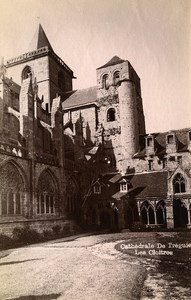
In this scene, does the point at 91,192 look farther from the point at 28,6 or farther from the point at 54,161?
the point at 28,6

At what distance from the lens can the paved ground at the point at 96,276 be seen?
6379mm

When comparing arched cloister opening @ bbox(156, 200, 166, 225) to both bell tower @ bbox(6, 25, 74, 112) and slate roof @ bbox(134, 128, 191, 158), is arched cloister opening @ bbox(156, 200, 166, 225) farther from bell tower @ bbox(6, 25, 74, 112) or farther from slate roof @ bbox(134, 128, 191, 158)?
bell tower @ bbox(6, 25, 74, 112)

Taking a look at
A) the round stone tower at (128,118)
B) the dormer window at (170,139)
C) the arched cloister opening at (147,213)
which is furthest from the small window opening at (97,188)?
the dormer window at (170,139)

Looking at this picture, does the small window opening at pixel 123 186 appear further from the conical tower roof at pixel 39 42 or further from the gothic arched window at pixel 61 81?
the conical tower roof at pixel 39 42

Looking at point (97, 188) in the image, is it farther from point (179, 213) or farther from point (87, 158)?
point (179, 213)

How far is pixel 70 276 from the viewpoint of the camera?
7703mm

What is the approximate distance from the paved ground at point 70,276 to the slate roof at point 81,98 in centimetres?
2143

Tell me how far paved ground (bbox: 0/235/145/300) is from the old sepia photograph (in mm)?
29

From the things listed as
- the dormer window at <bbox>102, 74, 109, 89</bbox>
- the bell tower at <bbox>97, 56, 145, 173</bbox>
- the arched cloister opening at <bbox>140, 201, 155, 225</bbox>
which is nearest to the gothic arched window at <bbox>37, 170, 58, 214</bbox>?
the arched cloister opening at <bbox>140, 201, 155, 225</bbox>

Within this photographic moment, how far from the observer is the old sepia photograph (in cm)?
772

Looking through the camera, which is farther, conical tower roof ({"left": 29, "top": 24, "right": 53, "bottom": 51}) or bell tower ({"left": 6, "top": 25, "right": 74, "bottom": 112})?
conical tower roof ({"left": 29, "top": 24, "right": 53, "bottom": 51})

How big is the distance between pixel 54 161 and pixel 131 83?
1232 cm

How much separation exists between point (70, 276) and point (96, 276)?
675 mm

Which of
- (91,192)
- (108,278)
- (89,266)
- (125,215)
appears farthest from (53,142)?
(108,278)
